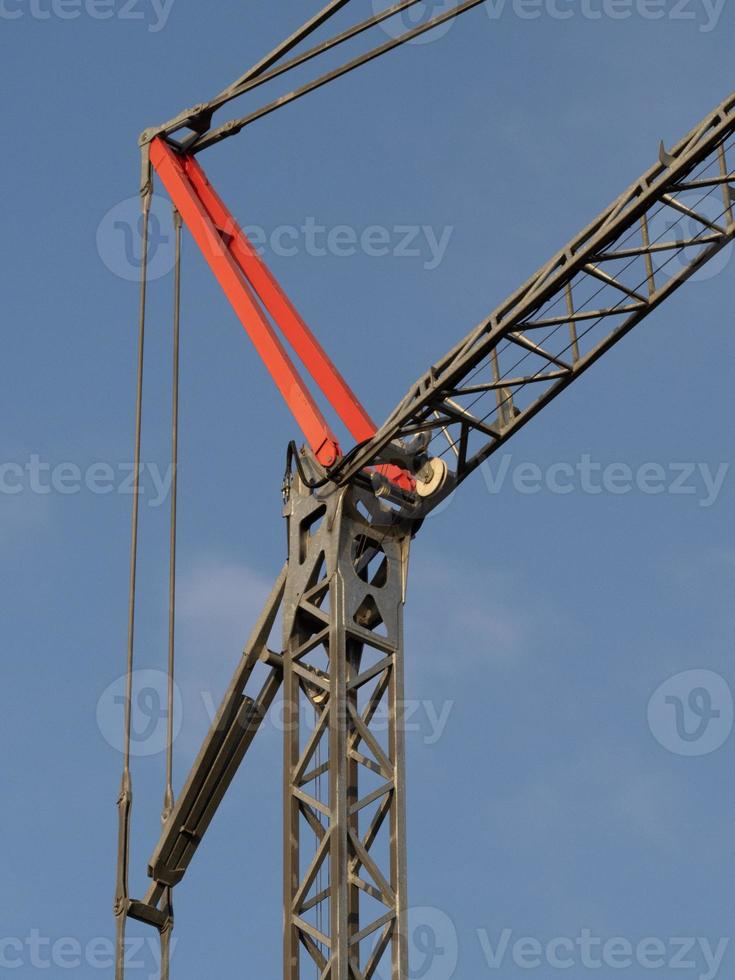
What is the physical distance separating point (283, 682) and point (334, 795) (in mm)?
2290

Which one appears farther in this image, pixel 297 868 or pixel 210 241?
pixel 210 241

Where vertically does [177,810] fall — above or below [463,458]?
below

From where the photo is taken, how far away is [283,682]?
3275 centimetres

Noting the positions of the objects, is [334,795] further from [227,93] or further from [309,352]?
[227,93]

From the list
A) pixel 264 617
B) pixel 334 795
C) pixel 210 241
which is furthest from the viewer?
pixel 210 241

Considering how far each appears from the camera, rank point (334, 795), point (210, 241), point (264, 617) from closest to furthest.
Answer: point (334, 795)
point (264, 617)
point (210, 241)

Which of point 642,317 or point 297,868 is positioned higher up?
point 642,317

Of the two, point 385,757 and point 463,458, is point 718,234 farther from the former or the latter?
point 385,757

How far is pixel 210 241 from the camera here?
35.9 metres

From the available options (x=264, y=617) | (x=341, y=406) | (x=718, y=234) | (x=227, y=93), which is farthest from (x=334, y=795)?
(x=227, y=93)

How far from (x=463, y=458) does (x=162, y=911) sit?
7.33 meters

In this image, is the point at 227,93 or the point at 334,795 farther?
the point at 227,93

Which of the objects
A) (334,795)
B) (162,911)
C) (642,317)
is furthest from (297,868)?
(642,317)

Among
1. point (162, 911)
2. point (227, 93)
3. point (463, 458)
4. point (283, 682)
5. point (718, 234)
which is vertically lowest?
point (162, 911)
